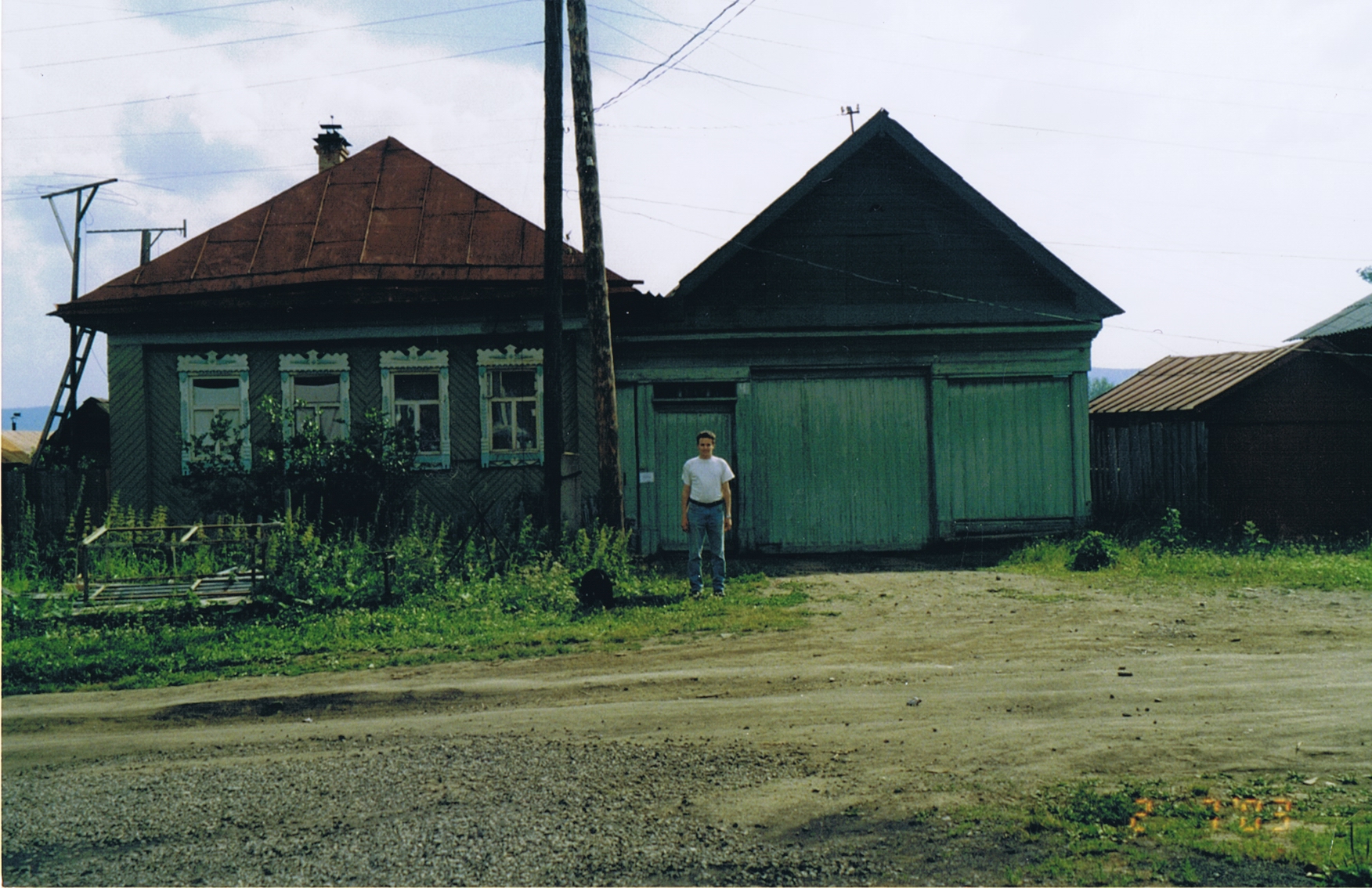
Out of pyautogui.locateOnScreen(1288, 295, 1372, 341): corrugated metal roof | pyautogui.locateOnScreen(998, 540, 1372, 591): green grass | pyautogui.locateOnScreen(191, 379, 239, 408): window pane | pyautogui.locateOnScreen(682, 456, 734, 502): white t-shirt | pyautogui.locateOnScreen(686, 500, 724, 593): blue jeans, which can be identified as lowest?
pyautogui.locateOnScreen(998, 540, 1372, 591): green grass

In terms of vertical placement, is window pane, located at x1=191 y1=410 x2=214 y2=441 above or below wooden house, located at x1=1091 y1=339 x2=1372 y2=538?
above

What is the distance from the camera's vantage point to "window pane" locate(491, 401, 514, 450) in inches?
581

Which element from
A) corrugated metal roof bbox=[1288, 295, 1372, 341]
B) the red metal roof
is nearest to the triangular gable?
the red metal roof

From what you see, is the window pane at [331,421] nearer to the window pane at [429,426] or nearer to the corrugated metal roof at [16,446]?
the window pane at [429,426]

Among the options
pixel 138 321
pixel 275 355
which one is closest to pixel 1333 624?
pixel 275 355

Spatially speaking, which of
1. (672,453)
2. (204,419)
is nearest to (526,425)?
(672,453)

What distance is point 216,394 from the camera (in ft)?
48.7

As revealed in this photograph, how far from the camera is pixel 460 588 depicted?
9477mm

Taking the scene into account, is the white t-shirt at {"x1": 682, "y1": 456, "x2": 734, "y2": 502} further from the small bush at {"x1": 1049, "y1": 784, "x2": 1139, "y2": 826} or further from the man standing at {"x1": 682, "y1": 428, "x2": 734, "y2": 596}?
the small bush at {"x1": 1049, "y1": 784, "x2": 1139, "y2": 826}

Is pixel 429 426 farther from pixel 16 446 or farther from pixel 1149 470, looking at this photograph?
pixel 16 446

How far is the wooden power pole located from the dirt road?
4212 millimetres

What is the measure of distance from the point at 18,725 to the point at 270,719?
155cm

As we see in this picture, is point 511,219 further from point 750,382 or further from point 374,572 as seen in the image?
point 374,572

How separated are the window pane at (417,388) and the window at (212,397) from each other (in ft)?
8.09
